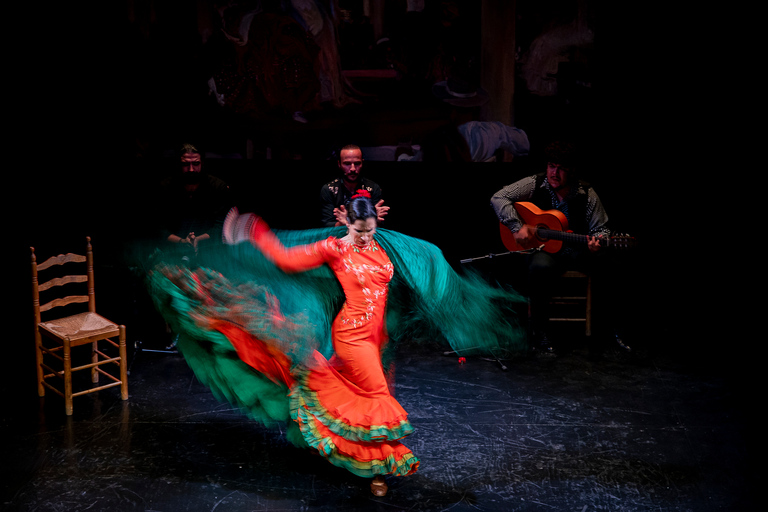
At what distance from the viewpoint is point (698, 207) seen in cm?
579

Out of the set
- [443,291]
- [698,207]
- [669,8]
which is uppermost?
[669,8]

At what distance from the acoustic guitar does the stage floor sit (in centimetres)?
96

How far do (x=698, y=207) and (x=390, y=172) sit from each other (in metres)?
2.74

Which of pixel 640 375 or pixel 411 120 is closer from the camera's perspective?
pixel 640 375

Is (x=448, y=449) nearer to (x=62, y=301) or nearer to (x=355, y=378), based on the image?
(x=355, y=378)

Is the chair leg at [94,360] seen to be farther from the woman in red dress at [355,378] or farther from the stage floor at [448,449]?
the woman in red dress at [355,378]

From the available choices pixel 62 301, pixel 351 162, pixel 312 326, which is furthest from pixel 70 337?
pixel 351 162

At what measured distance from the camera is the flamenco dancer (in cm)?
305

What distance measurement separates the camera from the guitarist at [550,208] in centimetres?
516

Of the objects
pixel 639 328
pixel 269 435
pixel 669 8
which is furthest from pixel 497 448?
pixel 669 8

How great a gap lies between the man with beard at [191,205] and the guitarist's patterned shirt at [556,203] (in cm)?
226

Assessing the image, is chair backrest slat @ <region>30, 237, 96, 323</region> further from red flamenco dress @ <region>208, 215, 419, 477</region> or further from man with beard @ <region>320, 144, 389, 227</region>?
red flamenco dress @ <region>208, 215, 419, 477</region>

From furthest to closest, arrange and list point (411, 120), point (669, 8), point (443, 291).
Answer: point (411, 120) → point (669, 8) → point (443, 291)

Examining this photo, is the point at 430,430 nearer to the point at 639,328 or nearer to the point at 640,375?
the point at 640,375
